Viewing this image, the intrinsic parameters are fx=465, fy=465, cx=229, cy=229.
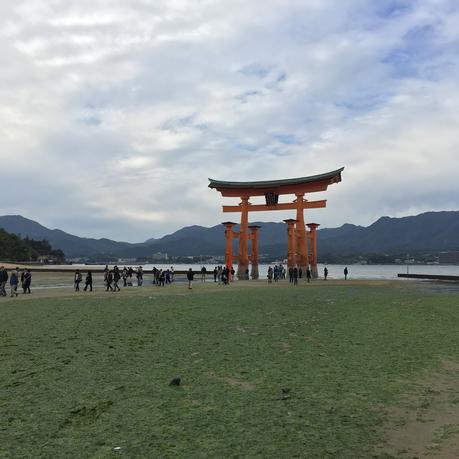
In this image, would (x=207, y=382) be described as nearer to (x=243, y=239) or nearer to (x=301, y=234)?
(x=301, y=234)

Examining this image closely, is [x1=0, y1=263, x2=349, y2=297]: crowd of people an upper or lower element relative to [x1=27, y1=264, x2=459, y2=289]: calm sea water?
upper

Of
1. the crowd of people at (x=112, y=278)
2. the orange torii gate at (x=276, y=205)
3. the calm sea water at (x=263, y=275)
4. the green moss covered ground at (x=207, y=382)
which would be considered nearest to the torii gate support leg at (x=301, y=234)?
the orange torii gate at (x=276, y=205)

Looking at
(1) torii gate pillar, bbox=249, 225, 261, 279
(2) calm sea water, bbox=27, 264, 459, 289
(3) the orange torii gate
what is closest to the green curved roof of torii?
(3) the orange torii gate

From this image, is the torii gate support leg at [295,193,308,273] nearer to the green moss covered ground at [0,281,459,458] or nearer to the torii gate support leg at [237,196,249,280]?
the torii gate support leg at [237,196,249,280]

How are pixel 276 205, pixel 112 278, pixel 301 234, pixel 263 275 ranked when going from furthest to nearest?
pixel 263 275, pixel 276 205, pixel 301 234, pixel 112 278

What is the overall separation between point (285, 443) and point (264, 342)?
18.6ft

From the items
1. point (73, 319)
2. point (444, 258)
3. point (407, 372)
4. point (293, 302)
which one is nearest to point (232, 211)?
point (293, 302)

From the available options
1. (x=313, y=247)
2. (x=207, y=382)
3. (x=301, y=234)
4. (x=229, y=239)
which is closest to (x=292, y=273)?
(x=301, y=234)

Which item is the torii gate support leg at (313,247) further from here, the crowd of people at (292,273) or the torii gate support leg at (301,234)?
the torii gate support leg at (301,234)

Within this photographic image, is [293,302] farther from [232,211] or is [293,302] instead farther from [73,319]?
[232,211]

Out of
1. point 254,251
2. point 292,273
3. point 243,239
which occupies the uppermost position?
point 243,239

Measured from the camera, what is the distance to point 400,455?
4.45 metres

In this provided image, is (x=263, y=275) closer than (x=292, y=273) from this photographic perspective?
No

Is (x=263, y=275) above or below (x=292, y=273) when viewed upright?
below
